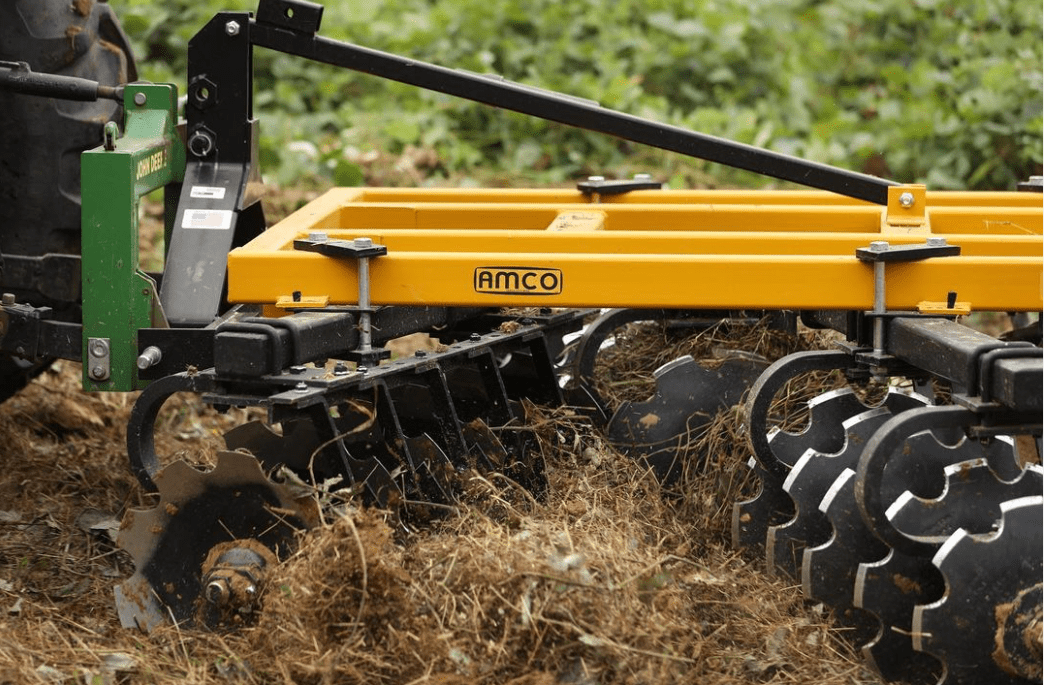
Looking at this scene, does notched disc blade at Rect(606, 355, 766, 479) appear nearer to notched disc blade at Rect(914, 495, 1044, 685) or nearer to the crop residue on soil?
the crop residue on soil

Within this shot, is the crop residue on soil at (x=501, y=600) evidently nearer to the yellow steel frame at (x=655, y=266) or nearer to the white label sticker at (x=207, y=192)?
the yellow steel frame at (x=655, y=266)

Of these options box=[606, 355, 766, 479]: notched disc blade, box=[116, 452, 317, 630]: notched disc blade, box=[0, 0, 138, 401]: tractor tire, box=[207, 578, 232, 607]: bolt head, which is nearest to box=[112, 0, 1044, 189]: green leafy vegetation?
box=[0, 0, 138, 401]: tractor tire

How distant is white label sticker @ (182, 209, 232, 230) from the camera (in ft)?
11.1

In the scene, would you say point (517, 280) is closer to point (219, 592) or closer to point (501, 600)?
point (501, 600)

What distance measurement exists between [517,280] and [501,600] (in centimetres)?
74

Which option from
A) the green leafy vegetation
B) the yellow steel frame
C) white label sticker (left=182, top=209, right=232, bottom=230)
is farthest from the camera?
the green leafy vegetation

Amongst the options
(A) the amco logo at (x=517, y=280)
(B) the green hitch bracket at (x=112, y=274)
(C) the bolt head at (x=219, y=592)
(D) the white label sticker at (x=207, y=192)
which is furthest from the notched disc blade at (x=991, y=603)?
(D) the white label sticker at (x=207, y=192)

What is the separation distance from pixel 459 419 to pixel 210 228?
748 millimetres

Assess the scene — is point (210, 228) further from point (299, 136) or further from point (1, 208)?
point (299, 136)

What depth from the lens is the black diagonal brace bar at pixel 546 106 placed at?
11.2ft

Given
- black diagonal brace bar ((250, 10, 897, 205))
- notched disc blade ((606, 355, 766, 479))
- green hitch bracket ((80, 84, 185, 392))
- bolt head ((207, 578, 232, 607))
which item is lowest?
bolt head ((207, 578, 232, 607))

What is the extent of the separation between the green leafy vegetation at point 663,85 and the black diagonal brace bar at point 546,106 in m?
3.55

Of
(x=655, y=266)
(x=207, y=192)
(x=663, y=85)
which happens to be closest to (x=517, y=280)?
(x=655, y=266)

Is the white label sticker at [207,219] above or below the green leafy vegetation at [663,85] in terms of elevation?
below
